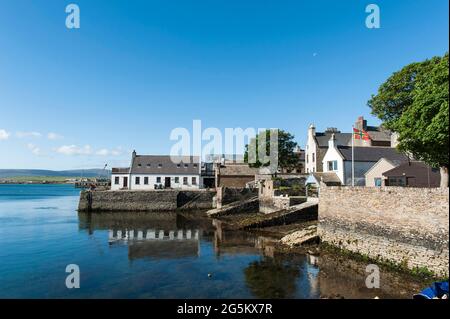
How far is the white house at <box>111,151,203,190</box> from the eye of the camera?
59.4 metres

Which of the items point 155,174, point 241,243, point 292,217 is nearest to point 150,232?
point 241,243

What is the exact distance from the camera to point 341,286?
16281 mm

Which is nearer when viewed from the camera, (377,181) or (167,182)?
(377,181)

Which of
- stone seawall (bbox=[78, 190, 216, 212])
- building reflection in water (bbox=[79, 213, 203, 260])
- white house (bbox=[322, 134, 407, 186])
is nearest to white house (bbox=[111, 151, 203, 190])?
stone seawall (bbox=[78, 190, 216, 212])

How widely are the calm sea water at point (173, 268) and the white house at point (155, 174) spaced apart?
25.7 m

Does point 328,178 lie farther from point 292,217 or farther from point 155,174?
point 155,174

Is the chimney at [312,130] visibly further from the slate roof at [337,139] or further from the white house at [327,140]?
the slate roof at [337,139]

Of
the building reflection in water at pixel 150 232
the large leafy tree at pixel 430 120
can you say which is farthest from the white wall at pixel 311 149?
the large leafy tree at pixel 430 120

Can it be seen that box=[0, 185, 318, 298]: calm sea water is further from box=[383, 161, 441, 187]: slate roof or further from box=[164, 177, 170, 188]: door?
box=[164, 177, 170, 188]: door

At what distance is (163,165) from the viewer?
62344 mm

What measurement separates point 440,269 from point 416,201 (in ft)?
12.1

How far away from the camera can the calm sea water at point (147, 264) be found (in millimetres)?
16203

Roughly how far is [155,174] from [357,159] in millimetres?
38459
